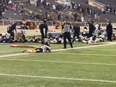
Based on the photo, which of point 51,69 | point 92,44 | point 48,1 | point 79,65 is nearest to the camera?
point 51,69

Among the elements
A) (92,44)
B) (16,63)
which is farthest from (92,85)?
(92,44)

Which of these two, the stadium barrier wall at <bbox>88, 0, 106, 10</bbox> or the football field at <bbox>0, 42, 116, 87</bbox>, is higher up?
the stadium barrier wall at <bbox>88, 0, 106, 10</bbox>

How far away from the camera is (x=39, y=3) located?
60.3 meters

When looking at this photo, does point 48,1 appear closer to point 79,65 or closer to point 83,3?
point 83,3

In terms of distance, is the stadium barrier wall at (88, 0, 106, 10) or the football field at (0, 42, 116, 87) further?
the stadium barrier wall at (88, 0, 106, 10)

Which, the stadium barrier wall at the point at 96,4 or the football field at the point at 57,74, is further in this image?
the stadium barrier wall at the point at 96,4

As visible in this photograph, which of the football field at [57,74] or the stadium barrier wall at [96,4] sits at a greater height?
the stadium barrier wall at [96,4]

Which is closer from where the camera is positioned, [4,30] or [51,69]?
[51,69]

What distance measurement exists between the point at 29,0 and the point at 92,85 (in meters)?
49.9

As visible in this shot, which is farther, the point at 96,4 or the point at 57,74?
the point at 96,4

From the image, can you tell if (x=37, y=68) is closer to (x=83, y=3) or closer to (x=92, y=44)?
(x=92, y=44)

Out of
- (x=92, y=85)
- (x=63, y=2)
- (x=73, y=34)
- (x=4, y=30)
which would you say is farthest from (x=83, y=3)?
(x=92, y=85)

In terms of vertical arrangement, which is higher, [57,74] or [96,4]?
[96,4]

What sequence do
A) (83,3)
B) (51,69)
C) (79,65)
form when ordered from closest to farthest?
(51,69), (79,65), (83,3)
